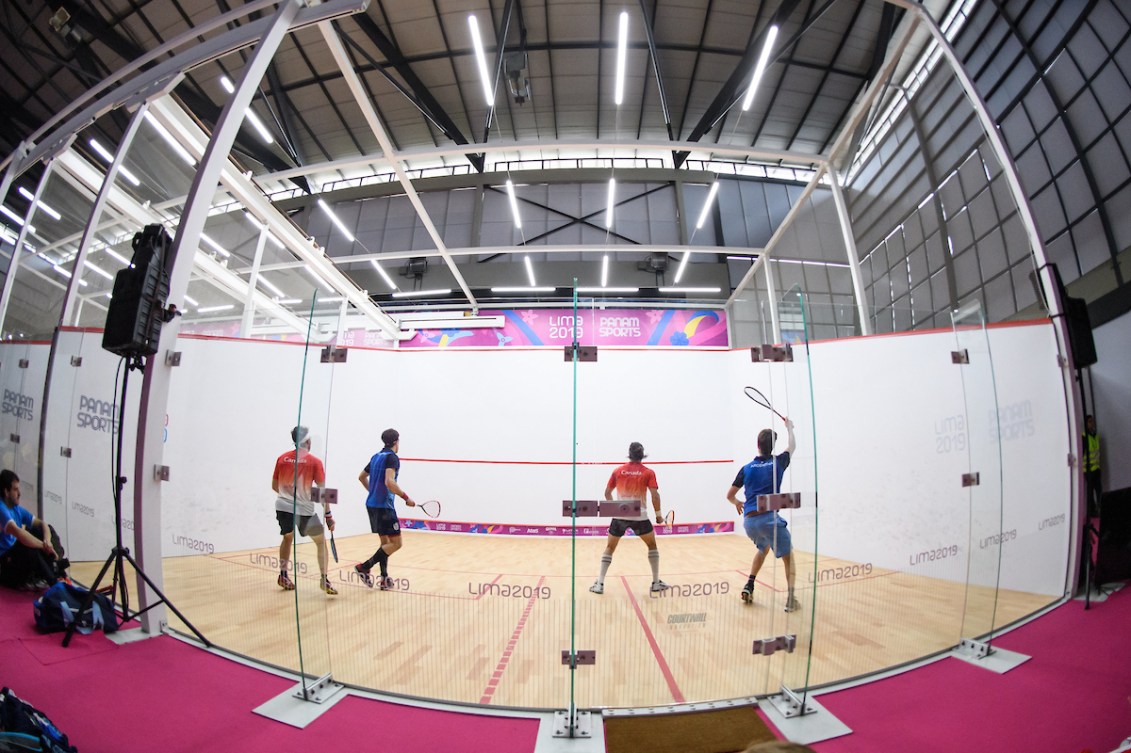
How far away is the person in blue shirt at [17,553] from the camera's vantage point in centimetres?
261

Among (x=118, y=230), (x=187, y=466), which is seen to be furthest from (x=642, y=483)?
(x=118, y=230)

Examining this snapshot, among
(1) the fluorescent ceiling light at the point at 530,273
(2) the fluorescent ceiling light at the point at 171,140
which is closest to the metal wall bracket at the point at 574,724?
(2) the fluorescent ceiling light at the point at 171,140

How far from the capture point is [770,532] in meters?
2.12

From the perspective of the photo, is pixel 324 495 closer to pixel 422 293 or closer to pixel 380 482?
pixel 380 482


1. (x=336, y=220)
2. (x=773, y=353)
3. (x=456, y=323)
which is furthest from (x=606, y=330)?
(x=773, y=353)

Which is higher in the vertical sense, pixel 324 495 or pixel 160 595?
pixel 324 495

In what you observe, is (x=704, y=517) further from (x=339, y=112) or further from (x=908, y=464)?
(x=339, y=112)

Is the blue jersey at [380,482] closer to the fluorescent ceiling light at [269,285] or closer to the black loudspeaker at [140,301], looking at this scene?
the black loudspeaker at [140,301]

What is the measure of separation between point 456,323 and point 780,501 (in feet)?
28.1

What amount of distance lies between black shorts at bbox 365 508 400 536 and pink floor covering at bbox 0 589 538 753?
3.02ft

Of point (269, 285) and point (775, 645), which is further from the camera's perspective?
point (269, 285)

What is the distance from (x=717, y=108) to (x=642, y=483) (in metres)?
8.72

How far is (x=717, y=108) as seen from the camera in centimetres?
808

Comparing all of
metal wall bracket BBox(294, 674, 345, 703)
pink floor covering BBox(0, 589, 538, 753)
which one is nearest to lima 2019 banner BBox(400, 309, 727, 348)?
pink floor covering BBox(0, 589, 538, 753)
